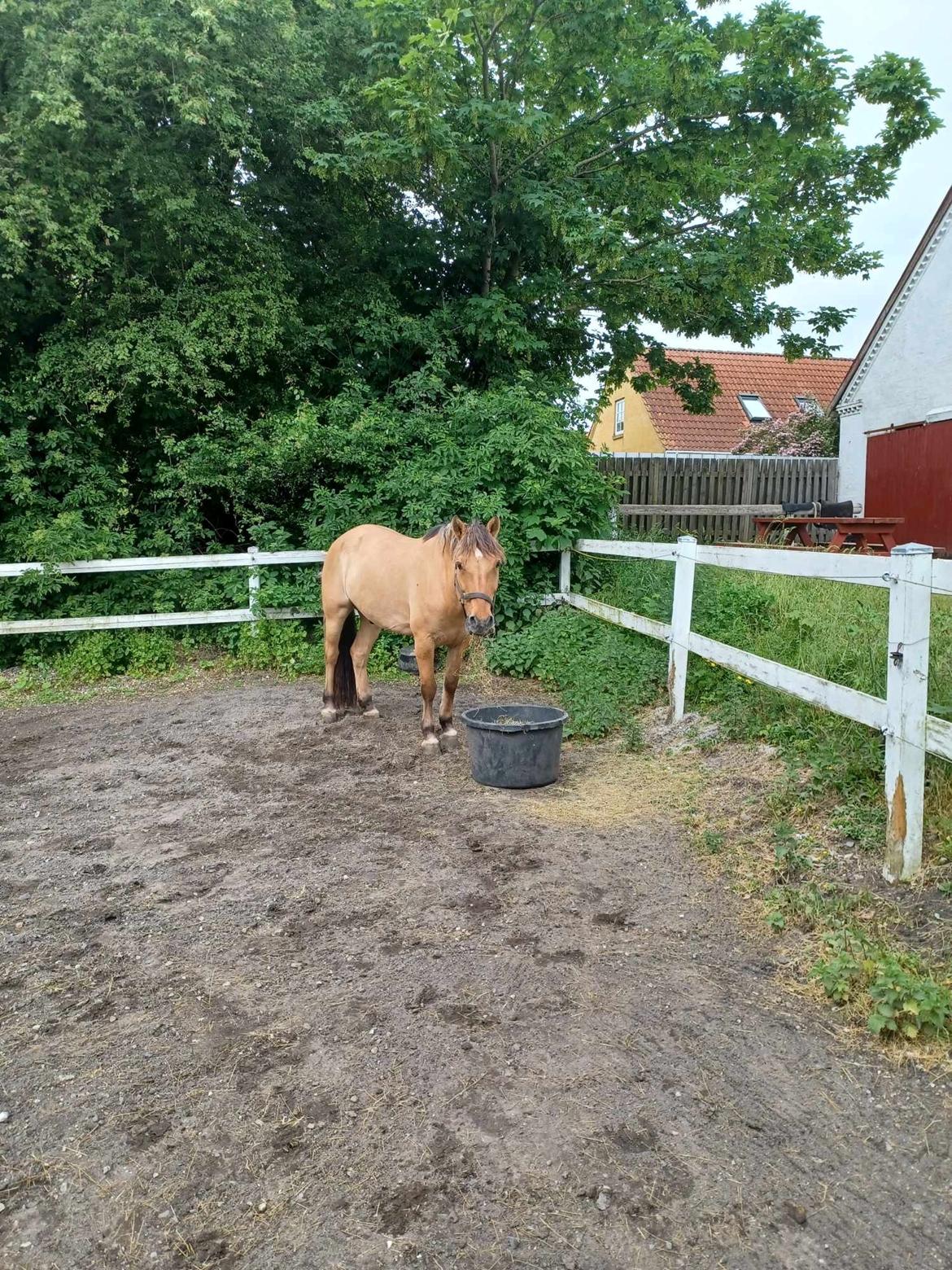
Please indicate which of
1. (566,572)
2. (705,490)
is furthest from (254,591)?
(705,490)

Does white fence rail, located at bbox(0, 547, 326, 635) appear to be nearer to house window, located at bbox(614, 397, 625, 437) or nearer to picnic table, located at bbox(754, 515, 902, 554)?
picnic table, located at bbox(754, 515, 902, 554)

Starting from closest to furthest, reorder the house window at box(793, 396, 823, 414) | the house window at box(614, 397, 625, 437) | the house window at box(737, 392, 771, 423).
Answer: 1. the house window at box(793, 396, 823, 414)
2. the house window at box(737, 392, 771, 423)
3. the house window at box(614, 397, 625, 437)

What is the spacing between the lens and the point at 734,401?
25375mm

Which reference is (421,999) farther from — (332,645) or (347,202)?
(347,202)

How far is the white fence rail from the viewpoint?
8367 millimetres

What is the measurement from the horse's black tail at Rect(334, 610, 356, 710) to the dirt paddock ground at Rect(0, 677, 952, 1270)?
96.3 inches

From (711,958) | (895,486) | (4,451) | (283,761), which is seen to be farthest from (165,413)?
(895,486)

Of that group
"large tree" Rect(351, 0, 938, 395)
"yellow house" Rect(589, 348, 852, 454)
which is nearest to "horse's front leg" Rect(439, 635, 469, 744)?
"large tree" Rect(351, 0, 938, 395)

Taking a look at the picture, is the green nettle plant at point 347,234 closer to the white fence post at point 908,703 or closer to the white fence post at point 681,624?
the white fence post at point 681,624

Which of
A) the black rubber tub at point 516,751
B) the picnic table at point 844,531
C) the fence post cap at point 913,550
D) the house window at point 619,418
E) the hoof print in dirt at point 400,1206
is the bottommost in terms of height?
the hoof print in dirt at point 400,1206

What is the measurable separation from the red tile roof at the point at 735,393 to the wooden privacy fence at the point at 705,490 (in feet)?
31.2

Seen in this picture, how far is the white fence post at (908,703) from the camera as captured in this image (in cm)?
304

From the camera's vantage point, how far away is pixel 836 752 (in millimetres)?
3947

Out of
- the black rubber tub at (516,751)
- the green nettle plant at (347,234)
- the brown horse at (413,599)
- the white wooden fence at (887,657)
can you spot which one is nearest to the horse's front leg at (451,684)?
the brown horse at (413,599)
